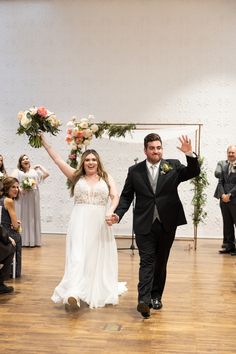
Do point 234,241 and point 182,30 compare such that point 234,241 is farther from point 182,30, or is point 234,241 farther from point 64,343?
point 64,343

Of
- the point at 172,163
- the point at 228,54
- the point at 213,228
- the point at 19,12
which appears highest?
the point at 19,12

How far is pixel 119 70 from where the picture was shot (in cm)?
1199

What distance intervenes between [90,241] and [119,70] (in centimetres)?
698

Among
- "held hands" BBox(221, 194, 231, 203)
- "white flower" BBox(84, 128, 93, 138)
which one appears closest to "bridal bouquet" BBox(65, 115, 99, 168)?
"white flower" BBox(84, 128, 93, 138)

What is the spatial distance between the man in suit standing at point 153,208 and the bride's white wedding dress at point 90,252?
2.04 feet

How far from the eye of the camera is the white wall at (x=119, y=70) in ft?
38.4

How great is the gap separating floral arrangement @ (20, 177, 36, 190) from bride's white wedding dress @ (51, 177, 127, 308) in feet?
13.2

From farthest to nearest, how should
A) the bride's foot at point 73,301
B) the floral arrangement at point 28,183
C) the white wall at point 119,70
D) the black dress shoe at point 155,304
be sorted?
the white wall at point 119,70 → the floral arrangement at point 28,183 → the black dress shoe at point 155,304 → the bride's foot at point 73,301

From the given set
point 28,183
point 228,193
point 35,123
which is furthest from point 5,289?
point 228,193

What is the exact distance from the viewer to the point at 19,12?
12305 millimetres

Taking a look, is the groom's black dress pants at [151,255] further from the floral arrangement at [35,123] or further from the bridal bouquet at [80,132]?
Answer: the bridal bouquet at [80,132]

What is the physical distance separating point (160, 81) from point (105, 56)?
4.46 ft

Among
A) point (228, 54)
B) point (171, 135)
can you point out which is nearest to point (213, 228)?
point (171, 135)

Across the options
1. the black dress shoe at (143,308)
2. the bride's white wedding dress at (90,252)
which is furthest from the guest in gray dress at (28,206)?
the black dress shoe at (143,308)
